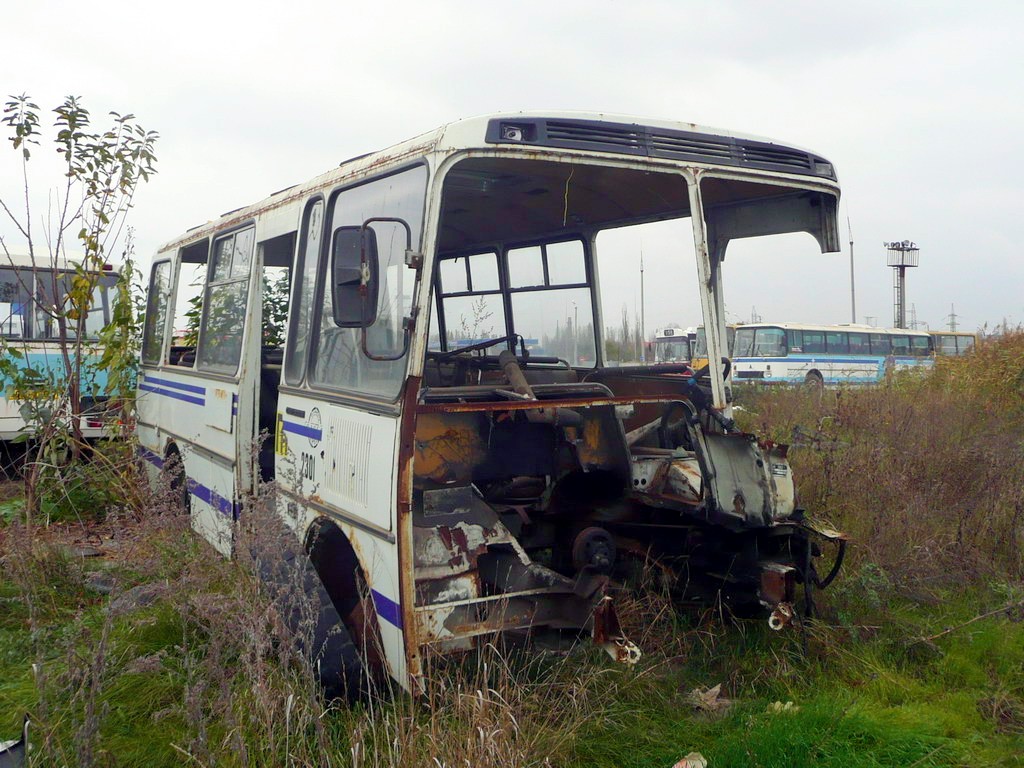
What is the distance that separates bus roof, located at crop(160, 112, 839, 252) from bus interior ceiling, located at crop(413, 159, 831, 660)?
22 cm

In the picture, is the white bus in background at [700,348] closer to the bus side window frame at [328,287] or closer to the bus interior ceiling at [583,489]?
the bus interior ceiling at [583,489]

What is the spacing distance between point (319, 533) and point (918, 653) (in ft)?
10.5

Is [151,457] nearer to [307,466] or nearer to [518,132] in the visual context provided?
[307,466]

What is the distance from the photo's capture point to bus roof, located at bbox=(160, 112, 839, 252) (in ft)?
12.2

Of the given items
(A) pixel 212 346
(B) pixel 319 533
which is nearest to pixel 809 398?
(A) pixel 212 346

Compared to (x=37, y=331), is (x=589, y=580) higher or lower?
lower

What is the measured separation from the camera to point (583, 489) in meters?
4.97

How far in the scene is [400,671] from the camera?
3.60 metres

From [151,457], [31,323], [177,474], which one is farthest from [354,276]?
[31,323]

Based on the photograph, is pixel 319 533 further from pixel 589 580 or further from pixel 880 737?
pixel 880 737

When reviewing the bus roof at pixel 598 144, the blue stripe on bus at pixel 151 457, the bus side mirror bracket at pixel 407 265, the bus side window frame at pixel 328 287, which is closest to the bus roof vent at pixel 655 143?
the bus roof at pixel 598 144

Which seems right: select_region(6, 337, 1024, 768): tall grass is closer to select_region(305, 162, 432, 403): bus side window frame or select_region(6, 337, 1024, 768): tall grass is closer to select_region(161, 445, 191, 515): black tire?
select_region(161, 445, 191, 515): black tire

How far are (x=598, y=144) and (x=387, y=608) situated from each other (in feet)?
7.19

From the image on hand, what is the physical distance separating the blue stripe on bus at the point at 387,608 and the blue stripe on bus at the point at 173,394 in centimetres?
306
